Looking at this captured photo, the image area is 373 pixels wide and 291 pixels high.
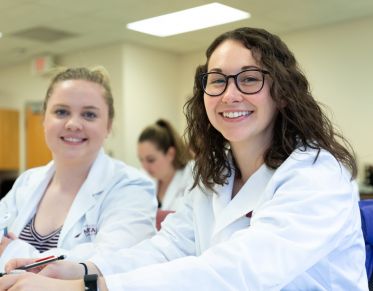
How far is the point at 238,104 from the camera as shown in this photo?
3.78 feet

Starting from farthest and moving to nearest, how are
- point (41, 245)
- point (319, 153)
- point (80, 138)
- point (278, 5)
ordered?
point (278, 5)
point (80, 138)
point (41, 245)
point (319, 153)

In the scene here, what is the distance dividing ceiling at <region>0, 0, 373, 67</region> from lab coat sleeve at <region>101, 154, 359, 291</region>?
272 cm

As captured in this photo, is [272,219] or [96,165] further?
[96,165]

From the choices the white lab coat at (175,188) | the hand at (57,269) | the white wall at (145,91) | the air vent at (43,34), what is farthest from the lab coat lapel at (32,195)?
the white wall at (145,91)

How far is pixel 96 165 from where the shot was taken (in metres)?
1.67

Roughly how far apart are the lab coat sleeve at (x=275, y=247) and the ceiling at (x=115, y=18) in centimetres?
272

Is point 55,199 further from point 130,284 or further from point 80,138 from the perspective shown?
point 130,284

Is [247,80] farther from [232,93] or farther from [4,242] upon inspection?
[4,242]

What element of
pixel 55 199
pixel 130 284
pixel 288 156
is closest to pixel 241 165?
pixel 288 156

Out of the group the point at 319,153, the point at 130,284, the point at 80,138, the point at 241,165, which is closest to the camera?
the point at 130,284

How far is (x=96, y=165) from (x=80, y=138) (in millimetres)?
115

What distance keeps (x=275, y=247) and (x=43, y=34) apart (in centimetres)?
444

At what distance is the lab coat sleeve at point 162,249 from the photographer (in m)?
1.22

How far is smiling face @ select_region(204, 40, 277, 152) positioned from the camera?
1.14 metres
